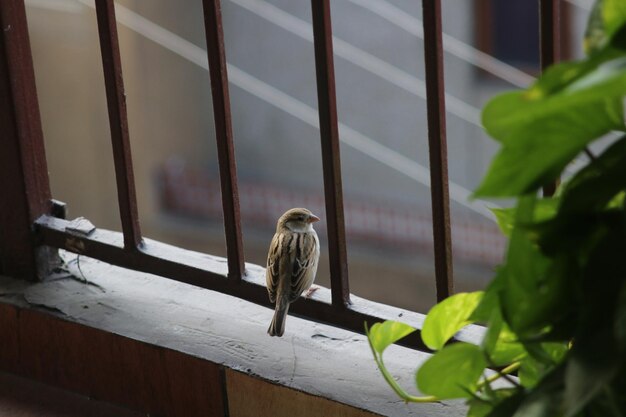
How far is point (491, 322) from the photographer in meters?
0.73

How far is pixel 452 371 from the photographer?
0.79 meters

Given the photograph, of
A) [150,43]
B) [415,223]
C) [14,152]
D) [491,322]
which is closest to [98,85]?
[150,43]

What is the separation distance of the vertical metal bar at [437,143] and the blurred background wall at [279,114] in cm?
798

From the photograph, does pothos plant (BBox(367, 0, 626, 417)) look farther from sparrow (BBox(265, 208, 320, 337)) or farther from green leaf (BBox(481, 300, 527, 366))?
sparrow (BBox(265, 208, 320, 337))

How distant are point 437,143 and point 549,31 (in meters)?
0.20

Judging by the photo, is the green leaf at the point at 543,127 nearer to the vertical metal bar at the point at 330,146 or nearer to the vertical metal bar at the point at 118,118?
the vertical metal bar at the point at 330,146

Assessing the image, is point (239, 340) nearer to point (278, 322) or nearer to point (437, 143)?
point (278, 322)

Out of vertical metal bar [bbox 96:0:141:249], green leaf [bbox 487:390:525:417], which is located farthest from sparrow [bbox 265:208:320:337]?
green leaf [bbox 487:390:525:417]

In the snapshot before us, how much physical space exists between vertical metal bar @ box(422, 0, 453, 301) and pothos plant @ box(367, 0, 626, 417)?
1.70 ft

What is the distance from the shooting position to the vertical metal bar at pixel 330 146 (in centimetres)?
131

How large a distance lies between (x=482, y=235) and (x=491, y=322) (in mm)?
8440

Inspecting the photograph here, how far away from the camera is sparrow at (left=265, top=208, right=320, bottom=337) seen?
1.53m

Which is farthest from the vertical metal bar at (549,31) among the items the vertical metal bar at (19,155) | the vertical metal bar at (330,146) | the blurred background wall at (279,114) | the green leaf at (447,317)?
the blurred background wall at (279,114)

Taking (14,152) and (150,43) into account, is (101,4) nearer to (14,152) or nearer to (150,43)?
(14,152)
